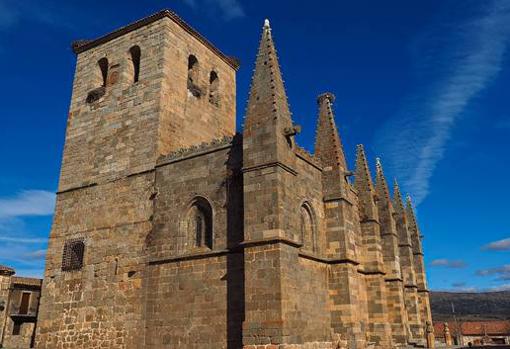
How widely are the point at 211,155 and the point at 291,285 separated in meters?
4.58

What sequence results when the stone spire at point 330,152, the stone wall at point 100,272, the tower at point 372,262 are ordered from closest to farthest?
the stone wall at point 100,272 < the stone spire at point 330,152 < the tower at point 372,262

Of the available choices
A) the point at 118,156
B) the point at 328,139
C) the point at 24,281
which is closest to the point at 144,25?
the point at 118,156

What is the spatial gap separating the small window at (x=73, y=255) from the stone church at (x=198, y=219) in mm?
42

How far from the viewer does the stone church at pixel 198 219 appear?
1244 cm

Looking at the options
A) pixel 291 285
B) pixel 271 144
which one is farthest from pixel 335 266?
pixel 271 144

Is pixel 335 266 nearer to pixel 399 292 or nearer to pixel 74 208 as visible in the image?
pixel 399 292

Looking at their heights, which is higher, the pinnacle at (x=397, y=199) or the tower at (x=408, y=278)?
the pinnacle at (x=397, y=199)

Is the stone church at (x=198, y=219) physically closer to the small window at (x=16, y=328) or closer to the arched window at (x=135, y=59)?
the arched window at (x=135, y=59)

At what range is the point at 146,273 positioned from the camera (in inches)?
563

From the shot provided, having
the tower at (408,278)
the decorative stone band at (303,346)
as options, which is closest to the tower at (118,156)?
the decorative stone band at (303,346)

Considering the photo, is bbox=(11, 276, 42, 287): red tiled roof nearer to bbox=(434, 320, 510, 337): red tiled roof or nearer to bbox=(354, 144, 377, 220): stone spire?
bbox=(354, 144, 377, 220): stone spire

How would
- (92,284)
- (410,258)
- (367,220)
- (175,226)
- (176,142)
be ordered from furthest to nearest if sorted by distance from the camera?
(410,258) < (367,220) < (176,142) < (92,284) < (175,226)

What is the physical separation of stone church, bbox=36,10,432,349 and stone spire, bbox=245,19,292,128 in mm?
41

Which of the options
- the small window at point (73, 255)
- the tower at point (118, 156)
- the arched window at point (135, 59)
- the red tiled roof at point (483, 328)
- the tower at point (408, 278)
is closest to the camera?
the tower at point (118, 156)
